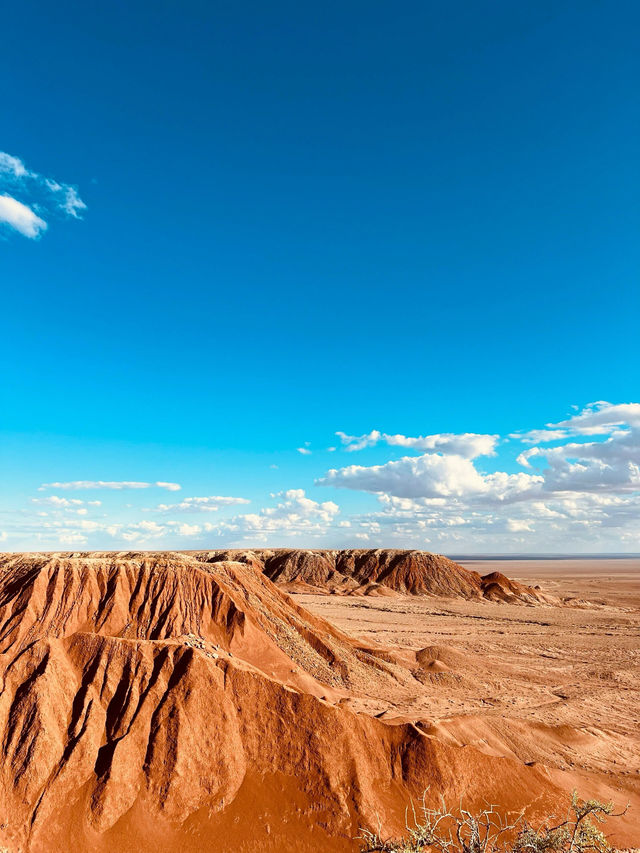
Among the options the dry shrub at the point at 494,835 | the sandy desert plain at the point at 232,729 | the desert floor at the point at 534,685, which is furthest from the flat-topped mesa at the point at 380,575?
the dry shrub at the point at 494,835

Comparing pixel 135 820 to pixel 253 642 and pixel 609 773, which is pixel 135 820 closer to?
pixel 253 642

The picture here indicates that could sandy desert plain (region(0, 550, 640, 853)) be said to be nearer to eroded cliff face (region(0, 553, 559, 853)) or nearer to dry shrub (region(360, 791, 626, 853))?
eroded cliff face (region(0, 553, 559, 853))

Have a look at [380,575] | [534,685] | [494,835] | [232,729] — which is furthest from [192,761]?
[380,575]

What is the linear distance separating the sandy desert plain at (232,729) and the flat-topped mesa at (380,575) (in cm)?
5922

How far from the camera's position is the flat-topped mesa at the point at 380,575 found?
346 feet

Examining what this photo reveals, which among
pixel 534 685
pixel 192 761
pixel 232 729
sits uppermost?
pixel 232 729

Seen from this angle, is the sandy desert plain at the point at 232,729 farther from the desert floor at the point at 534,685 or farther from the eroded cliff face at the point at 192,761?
the desert floor at the point at 534,685

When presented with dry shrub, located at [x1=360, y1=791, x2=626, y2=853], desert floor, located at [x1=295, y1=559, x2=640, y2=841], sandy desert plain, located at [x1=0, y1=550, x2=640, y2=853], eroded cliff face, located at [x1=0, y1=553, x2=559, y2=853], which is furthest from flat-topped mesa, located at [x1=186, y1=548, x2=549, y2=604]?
dry shrub, located at [x1=360, y1=791, x2=626, y2=853]

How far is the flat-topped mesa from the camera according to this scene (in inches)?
4151

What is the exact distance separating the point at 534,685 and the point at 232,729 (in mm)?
30745

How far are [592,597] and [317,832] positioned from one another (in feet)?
355

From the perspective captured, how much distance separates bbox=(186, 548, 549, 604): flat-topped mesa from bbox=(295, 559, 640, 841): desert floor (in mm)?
17212

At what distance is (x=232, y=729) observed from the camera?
21312 mm

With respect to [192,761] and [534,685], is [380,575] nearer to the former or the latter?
[534,685]
